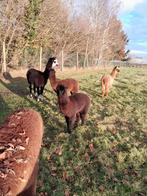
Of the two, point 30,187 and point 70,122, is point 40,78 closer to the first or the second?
point 70,122

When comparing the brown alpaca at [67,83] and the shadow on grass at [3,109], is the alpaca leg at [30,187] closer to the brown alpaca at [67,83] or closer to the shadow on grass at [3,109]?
the shadow on grass at [3,109]

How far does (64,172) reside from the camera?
6.91 metres

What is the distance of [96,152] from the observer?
7.74 meters

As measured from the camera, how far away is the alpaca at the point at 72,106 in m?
8.36

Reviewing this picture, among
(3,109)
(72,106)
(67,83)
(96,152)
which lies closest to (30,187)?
(96,152)

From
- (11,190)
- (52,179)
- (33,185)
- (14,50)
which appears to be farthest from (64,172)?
(14,50)

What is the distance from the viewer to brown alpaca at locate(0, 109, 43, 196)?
276cm

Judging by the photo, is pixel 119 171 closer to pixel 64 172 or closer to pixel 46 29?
pixel 64 172

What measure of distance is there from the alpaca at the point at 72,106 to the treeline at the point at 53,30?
498 inches

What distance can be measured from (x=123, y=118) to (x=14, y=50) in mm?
14888

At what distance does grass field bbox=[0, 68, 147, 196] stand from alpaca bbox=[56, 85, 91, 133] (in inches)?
10.5

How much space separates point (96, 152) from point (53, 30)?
20406mm

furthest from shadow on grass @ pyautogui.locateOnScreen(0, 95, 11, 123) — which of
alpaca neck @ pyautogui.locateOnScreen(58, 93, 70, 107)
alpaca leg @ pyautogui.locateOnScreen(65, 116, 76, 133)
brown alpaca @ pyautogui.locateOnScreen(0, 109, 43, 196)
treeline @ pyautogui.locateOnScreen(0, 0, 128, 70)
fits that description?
treeline @ pyautogui.locateOnScreen(0, 0, 128, 70)

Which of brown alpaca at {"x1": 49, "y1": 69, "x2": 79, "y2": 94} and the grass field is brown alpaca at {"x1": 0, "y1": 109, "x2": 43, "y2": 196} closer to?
the grass field
